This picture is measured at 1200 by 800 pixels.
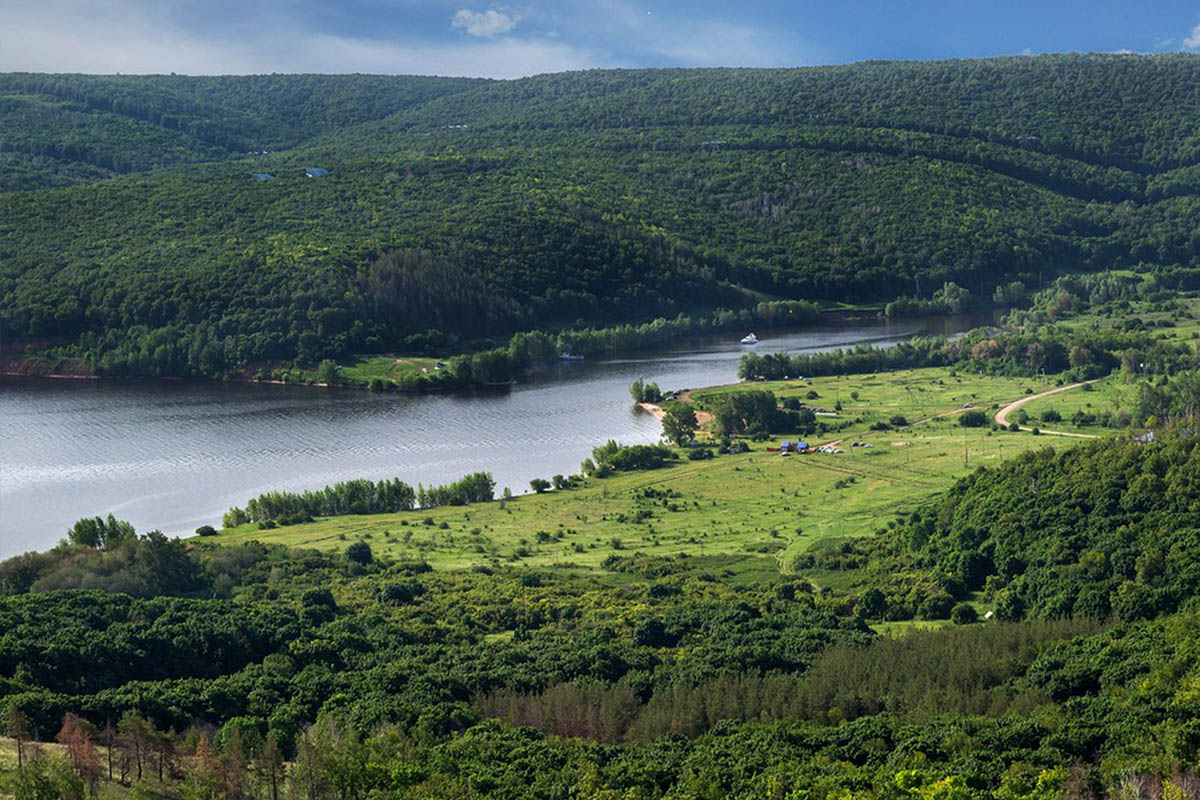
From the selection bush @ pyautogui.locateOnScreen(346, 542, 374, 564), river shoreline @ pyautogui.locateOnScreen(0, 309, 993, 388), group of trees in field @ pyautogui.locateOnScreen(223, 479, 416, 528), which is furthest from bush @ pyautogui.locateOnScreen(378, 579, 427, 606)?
river shoreline @ pyautogui.locateOnScreen(0, 309, 993, 388)

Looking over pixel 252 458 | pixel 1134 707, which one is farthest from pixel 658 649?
pixel 252 458

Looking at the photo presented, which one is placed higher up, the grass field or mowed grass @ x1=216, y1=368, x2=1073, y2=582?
the grass field

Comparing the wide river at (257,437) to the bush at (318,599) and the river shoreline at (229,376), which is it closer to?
the river shoreline at (229,376)

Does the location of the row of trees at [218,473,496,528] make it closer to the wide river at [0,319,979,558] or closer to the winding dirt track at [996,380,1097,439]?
the wide river at [0,319,979,558]

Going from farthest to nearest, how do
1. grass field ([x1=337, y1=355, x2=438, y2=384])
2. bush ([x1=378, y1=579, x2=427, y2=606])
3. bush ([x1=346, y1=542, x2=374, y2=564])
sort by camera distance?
grass field ([x1=337, y1=355, x2=438, y2=384]) → bush ([x1=346, y1=542, x2=374, y2=564]) → bush ([x1=378, y1=579, x2=427, y2=606])

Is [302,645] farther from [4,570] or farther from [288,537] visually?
[288,537]
